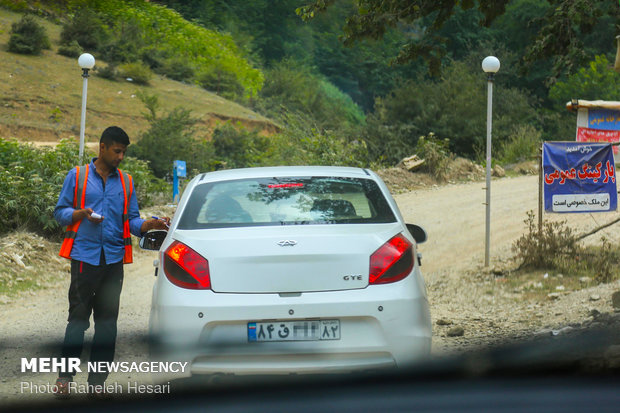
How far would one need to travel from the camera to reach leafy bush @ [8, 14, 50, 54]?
3994cm

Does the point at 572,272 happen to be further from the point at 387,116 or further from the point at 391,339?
the point at 387,116

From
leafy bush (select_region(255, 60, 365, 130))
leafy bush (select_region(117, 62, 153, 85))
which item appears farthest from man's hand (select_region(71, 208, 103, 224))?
leafy bush (select_region(255, 60, 365, 130))

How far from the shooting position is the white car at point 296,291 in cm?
383

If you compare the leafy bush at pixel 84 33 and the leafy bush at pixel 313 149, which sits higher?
the leafy bush at pixel 84 33

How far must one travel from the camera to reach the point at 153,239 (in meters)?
5.02

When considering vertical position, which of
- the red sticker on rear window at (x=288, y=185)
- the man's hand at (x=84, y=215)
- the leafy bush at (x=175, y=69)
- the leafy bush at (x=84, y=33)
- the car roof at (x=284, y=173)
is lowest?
the man's hand at (x=84, y=215)

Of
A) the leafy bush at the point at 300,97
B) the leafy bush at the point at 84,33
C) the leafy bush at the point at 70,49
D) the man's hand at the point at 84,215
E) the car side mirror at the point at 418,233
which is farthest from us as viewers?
the leafy bush at the point at 300,97

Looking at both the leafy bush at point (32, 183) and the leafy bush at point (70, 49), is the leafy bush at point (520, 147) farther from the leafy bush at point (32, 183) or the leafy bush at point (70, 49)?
the leafy bush at point (70, 49)

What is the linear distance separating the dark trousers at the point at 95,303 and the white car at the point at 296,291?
21.4 inches

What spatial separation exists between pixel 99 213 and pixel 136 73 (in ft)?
124

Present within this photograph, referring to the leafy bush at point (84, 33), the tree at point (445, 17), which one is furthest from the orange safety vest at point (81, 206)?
the leafy bush at point (84, 33)

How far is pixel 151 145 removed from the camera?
25.4 meters

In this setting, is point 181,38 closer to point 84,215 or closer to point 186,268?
point 84,215

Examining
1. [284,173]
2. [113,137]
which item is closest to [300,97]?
[284,173]
